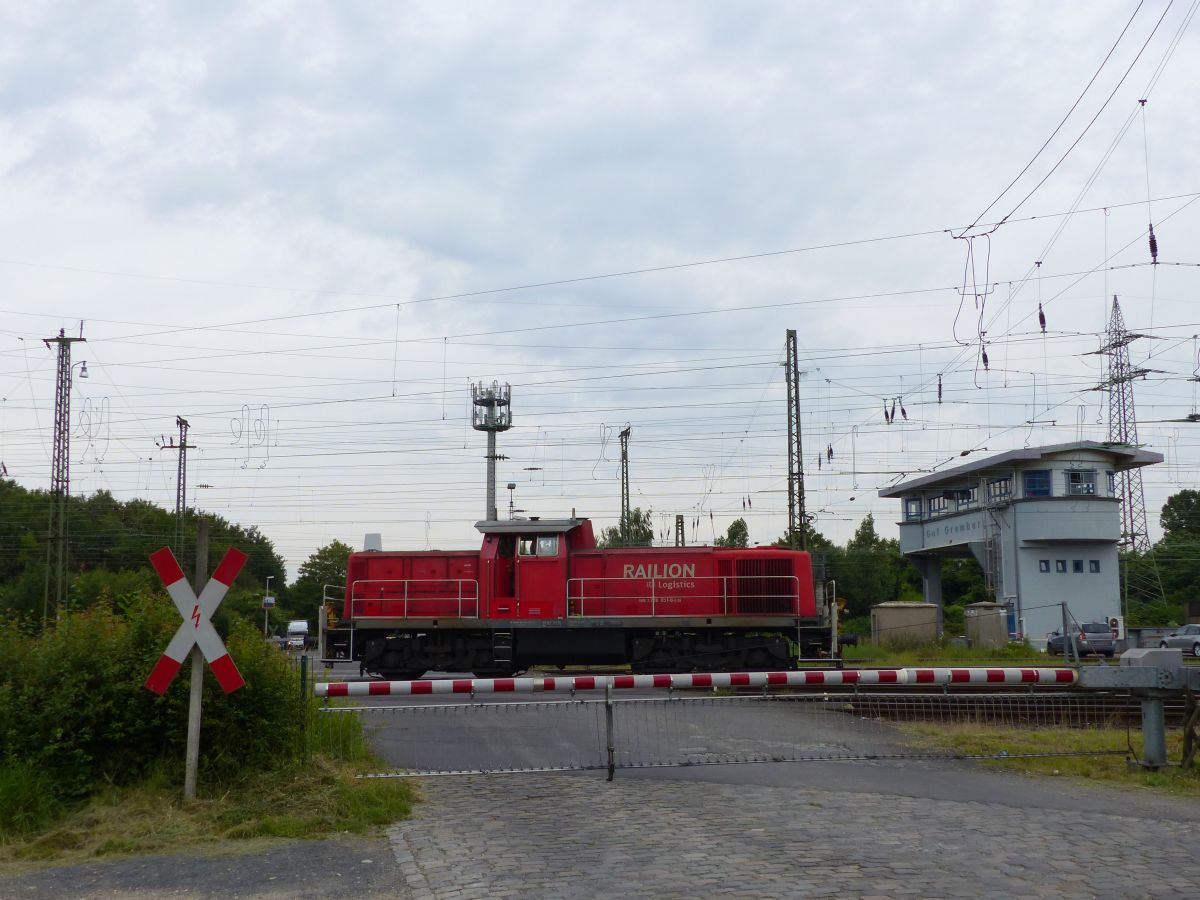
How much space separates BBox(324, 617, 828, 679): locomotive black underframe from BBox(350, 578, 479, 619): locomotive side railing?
59 cm

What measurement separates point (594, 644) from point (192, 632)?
1433 centimetres

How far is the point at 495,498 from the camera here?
64.4 metres

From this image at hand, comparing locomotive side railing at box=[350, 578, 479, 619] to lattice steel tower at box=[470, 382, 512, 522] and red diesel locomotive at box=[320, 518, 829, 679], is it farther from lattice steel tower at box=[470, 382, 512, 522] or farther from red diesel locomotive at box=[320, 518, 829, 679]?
lattice steel tower at box=[470, 382, 512, 522]

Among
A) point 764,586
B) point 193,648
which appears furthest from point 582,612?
point 193,648

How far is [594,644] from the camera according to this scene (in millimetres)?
22016

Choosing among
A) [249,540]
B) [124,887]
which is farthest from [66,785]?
[249,540]

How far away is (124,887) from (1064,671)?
329 inches

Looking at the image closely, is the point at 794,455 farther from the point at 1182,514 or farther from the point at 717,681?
the point at 1182,514

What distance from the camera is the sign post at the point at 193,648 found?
323 inches

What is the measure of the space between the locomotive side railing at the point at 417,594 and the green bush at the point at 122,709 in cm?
1336

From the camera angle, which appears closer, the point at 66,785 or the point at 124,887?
the point at 124,887

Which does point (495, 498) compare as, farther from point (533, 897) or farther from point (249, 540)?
point (533, 897)

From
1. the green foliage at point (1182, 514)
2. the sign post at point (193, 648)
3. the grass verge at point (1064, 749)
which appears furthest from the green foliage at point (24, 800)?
the green foliage at point (1182, 514)

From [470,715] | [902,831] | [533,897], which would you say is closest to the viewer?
[533,897]
